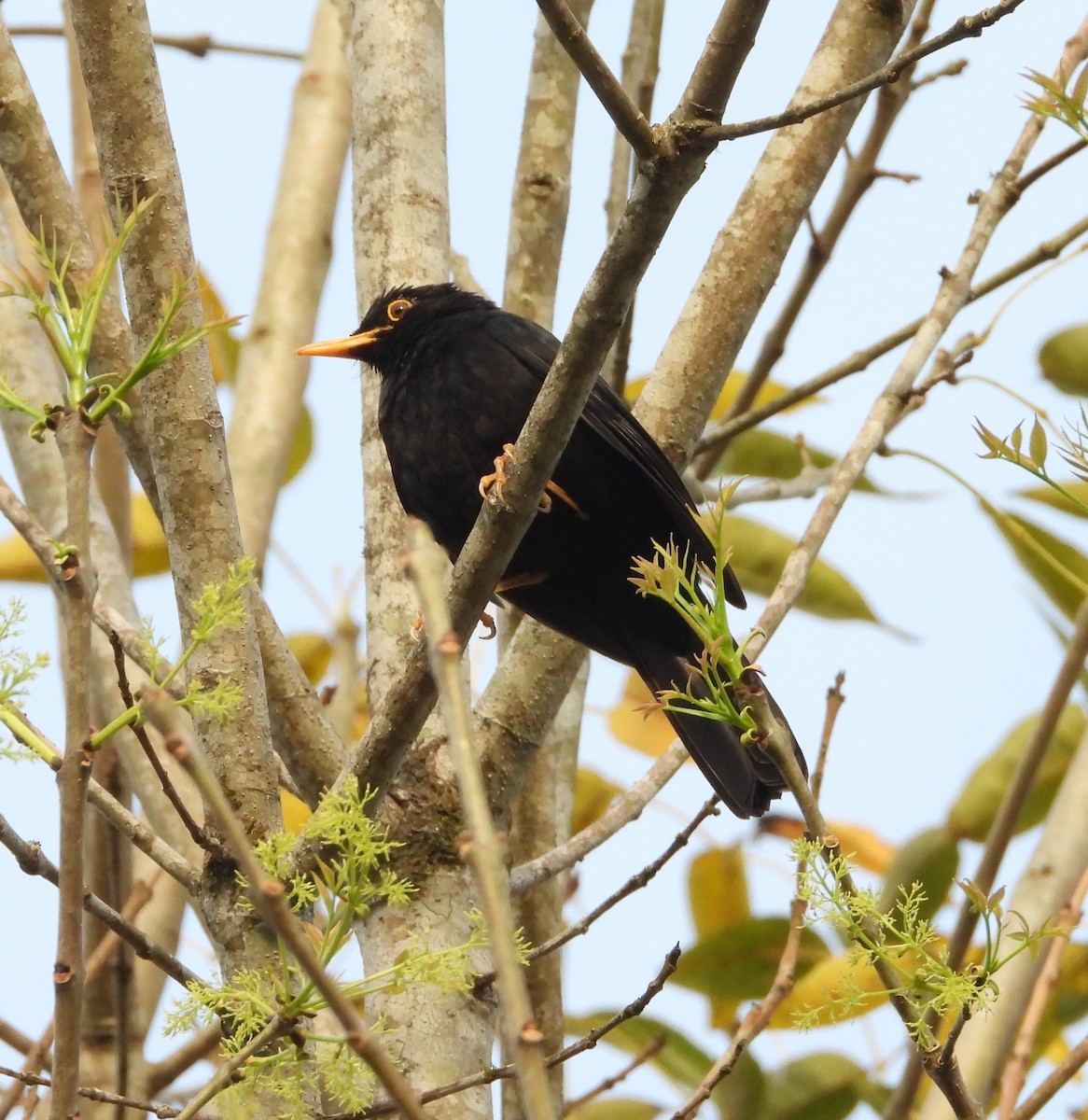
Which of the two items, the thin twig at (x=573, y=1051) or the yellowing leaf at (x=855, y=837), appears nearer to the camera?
the thin twig at (x=573, y=1051)

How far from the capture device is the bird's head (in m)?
4.39

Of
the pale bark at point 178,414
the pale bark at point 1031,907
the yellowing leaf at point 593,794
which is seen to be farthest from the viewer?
the yellowing leaf at point 593,794

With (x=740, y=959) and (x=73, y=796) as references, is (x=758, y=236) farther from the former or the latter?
(x=73, y=796)

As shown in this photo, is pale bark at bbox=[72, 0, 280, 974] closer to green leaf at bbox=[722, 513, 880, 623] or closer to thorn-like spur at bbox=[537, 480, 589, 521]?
thorn-like spur at bbox=[537, 480, 589, 521]

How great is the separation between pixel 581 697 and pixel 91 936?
1573 mm

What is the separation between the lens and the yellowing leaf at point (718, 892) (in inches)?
197

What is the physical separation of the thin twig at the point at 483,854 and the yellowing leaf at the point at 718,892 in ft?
13.1

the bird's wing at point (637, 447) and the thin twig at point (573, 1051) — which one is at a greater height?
the bird's wing at point (637, 447)

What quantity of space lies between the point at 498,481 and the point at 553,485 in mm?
1344

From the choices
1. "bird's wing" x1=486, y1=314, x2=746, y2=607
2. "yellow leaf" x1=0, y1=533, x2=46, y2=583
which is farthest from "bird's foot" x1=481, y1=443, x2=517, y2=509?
"yellow leaf" x1=0, y1=533, x2=46, y2=583

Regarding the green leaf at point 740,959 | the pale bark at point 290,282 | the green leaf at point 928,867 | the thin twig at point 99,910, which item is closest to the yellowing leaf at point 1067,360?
the green leaf at point 928,867

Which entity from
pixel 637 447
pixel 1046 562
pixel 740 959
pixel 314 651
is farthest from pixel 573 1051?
pixel 314 651

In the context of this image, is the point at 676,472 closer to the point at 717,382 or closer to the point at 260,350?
the point at 717,382

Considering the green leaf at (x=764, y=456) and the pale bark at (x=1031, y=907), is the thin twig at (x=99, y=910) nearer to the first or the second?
the pale bark at (x=1031, y=907)
